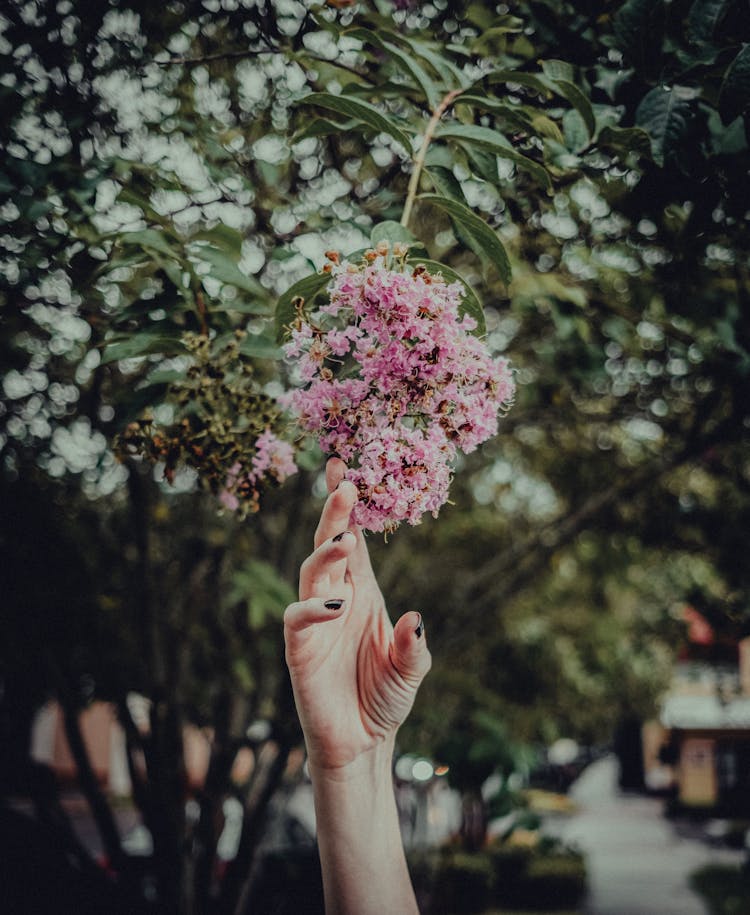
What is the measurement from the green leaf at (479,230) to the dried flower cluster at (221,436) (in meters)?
0.58

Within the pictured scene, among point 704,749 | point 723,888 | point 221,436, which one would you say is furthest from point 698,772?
point 221,436

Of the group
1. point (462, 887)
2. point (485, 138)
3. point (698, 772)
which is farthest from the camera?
point (698, 772)

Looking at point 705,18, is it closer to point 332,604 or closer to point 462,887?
point 332,604

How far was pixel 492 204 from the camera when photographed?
3492 millimetres

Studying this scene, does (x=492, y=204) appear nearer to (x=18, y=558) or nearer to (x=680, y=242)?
(x=680, y=242)

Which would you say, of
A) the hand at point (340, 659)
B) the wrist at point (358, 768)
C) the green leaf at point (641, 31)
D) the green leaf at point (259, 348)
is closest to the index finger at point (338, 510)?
the hand at point (340, 659)

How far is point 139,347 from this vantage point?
1994 millimetres

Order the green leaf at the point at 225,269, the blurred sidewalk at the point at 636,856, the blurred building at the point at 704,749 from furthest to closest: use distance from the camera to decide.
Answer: the blurred building at the point at 704,749 → the blurred sidewalk at the point at 636,856 → the green leaf at the point at 225,269

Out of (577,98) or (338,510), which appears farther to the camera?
(577,98)

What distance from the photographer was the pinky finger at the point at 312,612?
1625mm

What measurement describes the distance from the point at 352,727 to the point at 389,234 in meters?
1.00

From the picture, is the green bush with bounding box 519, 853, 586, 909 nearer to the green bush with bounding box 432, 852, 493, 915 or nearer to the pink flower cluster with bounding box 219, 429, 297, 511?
the green bush with bounding box 432, 852, 493, 915

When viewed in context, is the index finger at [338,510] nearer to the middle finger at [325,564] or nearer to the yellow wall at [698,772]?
the middle finger at [325,564]

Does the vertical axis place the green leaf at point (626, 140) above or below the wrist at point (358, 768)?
above
